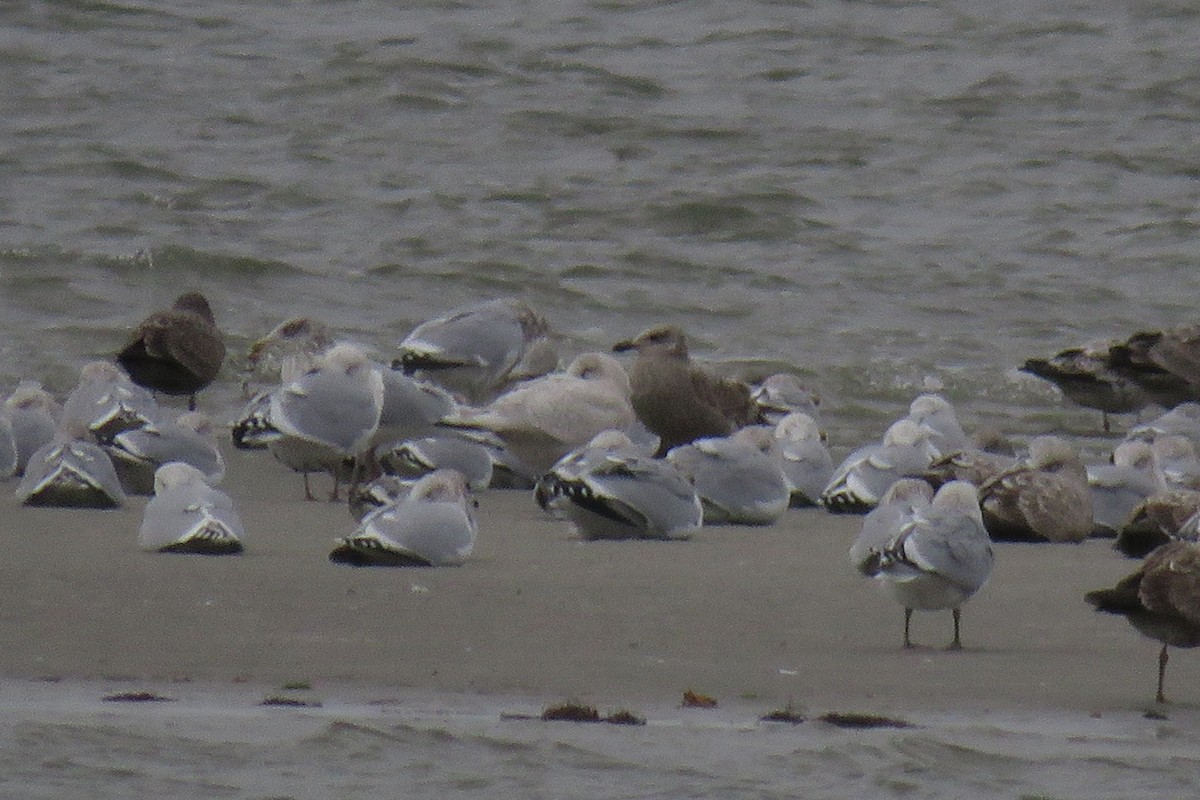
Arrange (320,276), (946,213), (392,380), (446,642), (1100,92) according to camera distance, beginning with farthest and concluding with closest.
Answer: (1100,92) → (946,213) → (320,276) → (392,380) → (446,642)

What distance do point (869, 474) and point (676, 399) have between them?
74.2 inches

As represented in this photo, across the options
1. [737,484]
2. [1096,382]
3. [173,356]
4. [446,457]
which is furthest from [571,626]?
[1096,382]

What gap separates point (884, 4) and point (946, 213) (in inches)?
261

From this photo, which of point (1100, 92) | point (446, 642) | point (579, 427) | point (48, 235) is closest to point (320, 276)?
point (48, 235)

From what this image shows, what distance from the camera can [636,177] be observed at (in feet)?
65.7

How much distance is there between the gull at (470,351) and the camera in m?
11.3

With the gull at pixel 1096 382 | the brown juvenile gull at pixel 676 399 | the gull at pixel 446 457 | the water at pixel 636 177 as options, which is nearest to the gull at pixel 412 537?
the gull at pixel 446 457

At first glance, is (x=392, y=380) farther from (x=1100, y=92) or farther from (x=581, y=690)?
(x=1100, y=92)

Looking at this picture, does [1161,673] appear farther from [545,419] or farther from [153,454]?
[153,454]

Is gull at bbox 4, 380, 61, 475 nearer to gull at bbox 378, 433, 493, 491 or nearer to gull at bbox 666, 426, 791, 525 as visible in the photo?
gull at bbox 378, 433, 493, 491

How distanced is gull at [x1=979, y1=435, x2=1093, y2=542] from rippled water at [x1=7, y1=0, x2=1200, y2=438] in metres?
3.82

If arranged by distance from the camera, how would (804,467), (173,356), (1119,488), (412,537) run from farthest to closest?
1. (173,356)
2. (804,467)
3. (1119,488)
4. (412,537)

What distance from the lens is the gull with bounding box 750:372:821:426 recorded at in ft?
37.9

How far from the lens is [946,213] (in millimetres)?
19188
